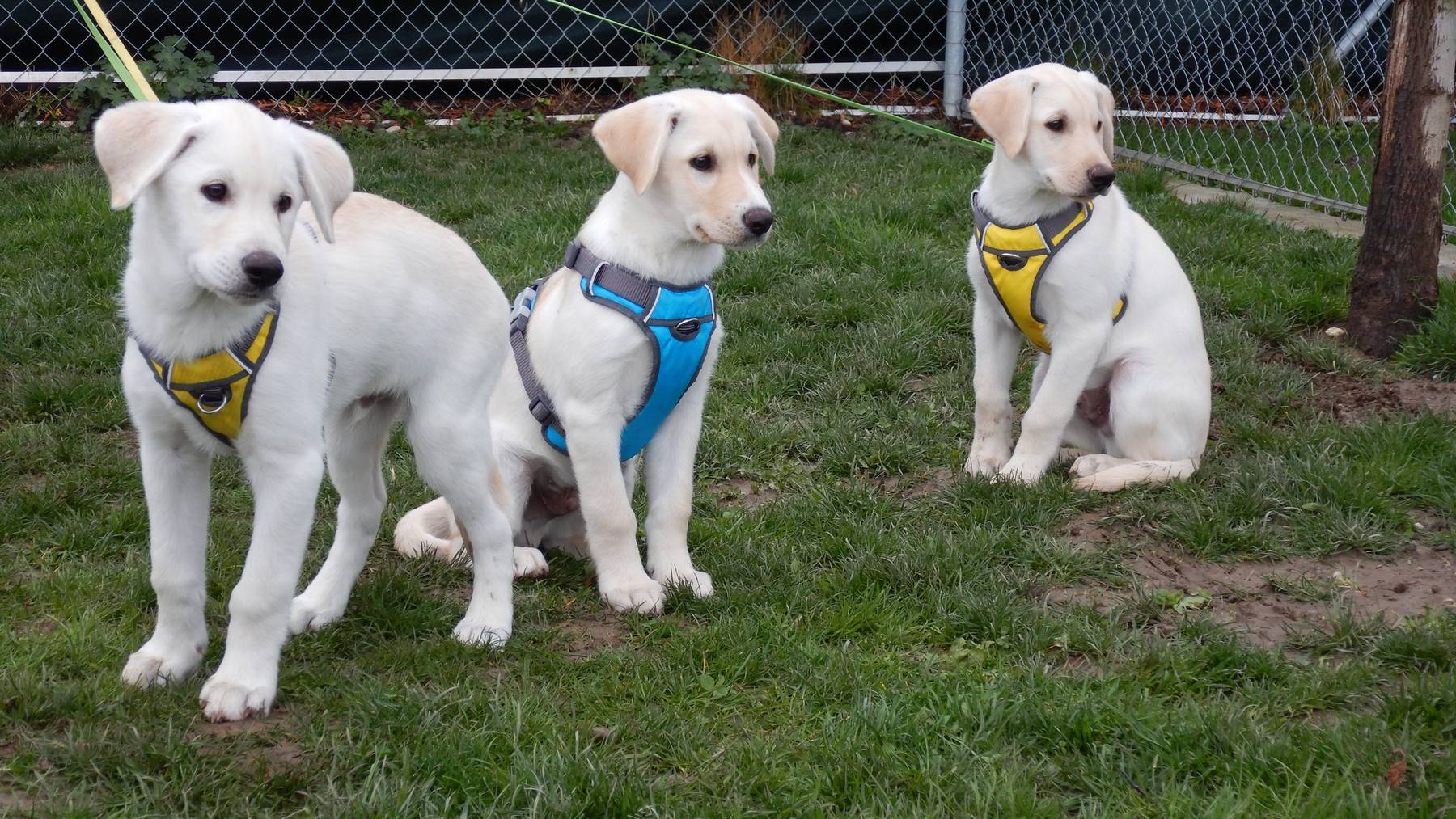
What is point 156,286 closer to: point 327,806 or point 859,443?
point 327,806

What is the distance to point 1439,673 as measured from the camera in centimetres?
287

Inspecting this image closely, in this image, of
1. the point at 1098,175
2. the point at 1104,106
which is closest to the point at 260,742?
the point at 1098,175

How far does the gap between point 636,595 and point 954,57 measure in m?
7.35

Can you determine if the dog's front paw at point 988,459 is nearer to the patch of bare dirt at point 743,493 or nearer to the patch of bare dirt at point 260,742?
the patch of bare dirt at point 743,493

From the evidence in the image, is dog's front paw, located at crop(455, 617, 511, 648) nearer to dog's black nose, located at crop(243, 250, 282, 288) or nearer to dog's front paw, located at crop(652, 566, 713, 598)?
dog's front paw, located at crop(652, 566, 713, 598)

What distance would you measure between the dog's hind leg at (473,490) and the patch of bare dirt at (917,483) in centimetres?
154

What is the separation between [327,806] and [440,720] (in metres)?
0.39

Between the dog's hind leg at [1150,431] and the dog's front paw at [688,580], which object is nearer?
the dog's front paw at [688,580]

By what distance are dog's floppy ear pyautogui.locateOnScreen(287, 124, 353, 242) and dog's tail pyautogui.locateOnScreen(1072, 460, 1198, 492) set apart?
8.29ft

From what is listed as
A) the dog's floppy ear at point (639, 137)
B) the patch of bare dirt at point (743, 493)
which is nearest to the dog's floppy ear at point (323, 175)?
the dog's floppy ear at point (639, 137)

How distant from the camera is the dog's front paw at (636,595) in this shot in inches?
134

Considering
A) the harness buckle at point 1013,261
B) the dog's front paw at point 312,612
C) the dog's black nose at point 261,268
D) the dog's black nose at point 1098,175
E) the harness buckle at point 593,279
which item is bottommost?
the dog's front paw at point 312,612

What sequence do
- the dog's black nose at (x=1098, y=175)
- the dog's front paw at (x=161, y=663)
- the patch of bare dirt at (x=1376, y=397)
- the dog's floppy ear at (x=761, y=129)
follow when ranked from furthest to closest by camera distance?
the patch of bare dirt at (x=1376, y=397) < the dog's black nose at (x=1098, y=175) < the dog's floppy ear at (x=761, y=129) < the dog's front paw at (x=161, y=663)

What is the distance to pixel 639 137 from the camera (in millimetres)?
3363
